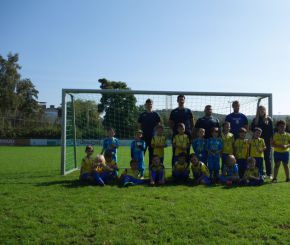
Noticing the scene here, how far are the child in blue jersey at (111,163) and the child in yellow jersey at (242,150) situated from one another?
2.89 metres

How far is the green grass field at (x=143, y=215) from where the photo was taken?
4.25 metres

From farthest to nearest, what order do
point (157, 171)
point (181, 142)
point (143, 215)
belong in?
1. point (181, 142)
2. point (157, 171)
3. point (143, 215)

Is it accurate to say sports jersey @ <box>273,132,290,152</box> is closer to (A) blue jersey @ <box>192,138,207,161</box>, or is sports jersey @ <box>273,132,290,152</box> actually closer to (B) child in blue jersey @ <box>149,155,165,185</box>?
(A) blue jersey @ <box>192,138,207,161</box>


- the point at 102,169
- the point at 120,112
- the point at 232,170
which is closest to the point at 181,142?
the point at 232,170

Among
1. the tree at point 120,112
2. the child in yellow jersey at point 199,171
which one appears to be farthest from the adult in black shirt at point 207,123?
the tree at point 120,112

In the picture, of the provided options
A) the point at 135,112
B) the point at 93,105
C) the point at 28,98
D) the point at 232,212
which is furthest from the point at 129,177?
the point at 28,98

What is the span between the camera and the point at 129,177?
25.6ft

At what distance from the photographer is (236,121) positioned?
883 centimetres

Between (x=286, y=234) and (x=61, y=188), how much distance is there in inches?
180

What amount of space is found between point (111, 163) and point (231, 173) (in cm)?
281

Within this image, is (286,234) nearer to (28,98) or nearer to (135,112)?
(135,112)

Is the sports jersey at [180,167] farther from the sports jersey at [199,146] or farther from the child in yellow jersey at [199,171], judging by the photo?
the sports jersey at [199,146]

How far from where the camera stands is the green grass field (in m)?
4.25

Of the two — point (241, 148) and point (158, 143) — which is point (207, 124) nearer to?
point (241, 148)
